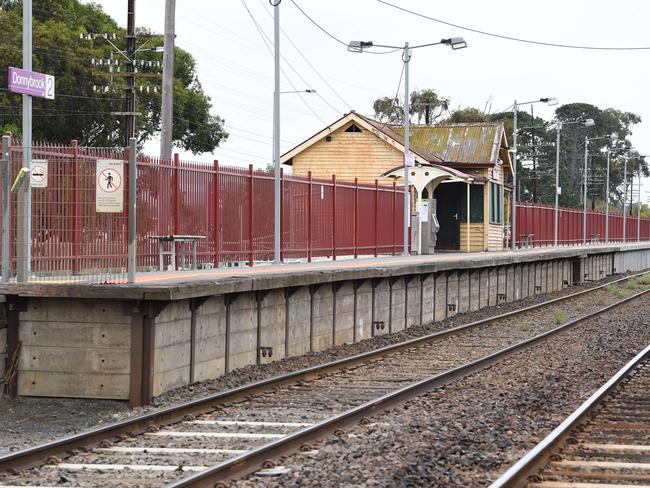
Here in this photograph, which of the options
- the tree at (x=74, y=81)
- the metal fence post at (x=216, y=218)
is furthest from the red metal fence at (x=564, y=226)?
the metal fence post at (x=216, y=218)

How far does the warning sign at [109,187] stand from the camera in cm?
1237

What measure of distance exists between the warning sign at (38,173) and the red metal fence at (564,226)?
3965 centimetres

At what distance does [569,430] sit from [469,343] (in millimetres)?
9461

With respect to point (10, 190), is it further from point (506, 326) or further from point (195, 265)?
point (506, 326)

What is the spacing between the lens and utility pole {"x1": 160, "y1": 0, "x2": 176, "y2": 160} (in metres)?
22.7

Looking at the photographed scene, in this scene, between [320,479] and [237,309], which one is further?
[237,309]

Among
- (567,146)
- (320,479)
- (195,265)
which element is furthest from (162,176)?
(567,146)

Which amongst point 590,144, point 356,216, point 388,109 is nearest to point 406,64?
point 356,216

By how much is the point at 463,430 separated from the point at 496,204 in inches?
1487

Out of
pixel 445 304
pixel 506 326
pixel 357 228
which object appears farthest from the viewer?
pixel 357 228

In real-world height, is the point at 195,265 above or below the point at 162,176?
below

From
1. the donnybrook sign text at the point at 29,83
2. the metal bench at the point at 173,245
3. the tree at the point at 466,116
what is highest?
the tree at the point at 466,116

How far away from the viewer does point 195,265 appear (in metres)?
18.7

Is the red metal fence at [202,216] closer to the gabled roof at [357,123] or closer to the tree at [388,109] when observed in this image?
the gabled roof at [357,123]
